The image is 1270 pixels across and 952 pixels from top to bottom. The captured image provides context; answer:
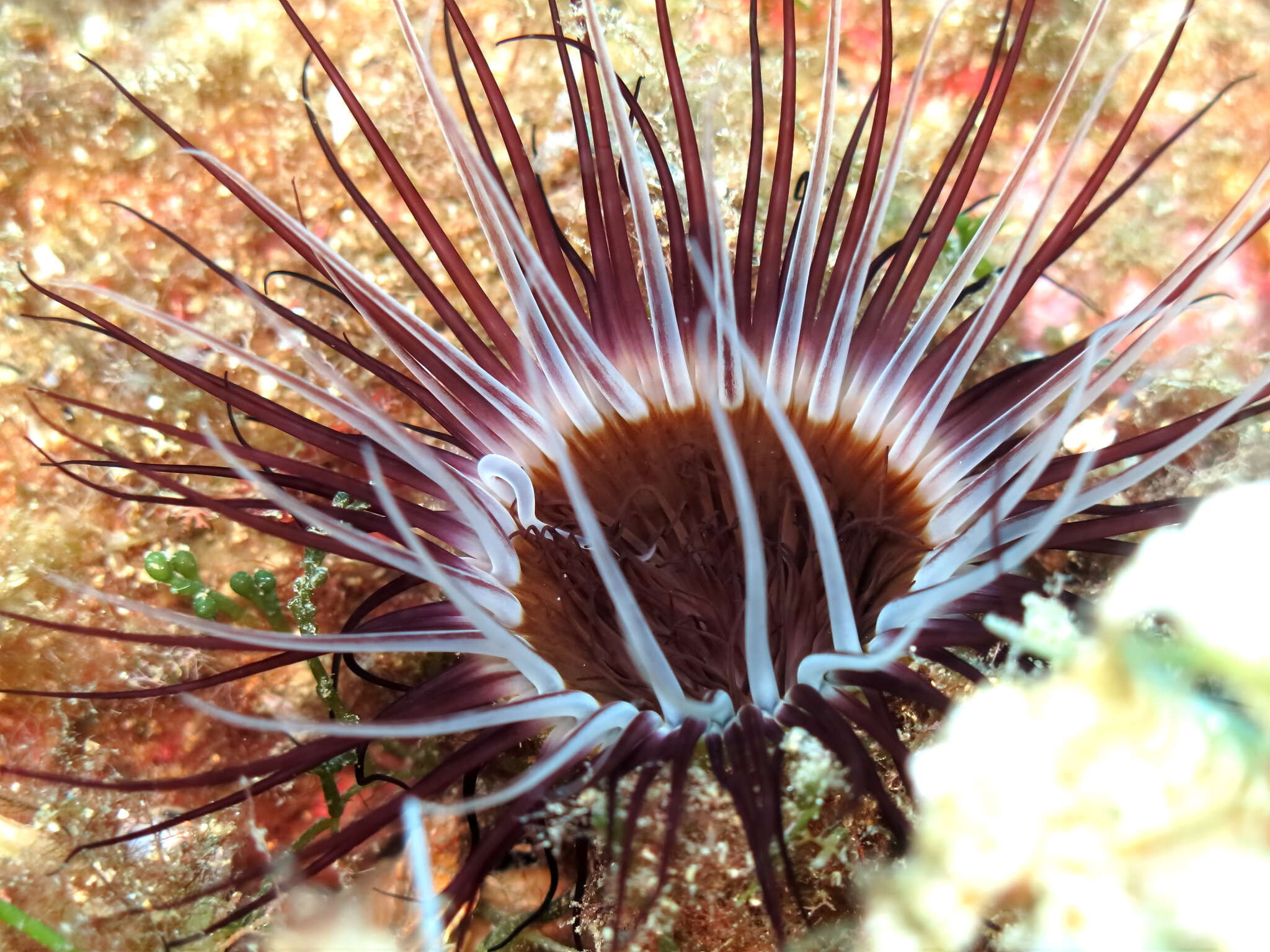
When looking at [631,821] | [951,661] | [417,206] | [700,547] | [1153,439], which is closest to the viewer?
[631,821]

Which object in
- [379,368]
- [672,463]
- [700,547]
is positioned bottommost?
[700,547]

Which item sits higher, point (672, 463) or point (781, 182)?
point (781, 182)

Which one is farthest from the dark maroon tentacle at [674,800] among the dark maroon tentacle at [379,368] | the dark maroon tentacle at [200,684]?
the dark maroon tentacle at [379,368]

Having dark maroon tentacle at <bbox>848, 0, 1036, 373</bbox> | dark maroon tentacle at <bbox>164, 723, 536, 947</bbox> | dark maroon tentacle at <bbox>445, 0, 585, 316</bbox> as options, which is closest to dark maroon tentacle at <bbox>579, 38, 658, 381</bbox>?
dark maroon tentacle at <bbox>445, 0, 585, 316</bbox>

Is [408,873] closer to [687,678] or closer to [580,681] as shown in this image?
[580,681]

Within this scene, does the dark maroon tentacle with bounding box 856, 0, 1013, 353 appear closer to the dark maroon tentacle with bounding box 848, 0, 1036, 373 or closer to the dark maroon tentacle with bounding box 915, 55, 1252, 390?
the dark maroon tentacle with bounding box 848, 0, 1036, 373

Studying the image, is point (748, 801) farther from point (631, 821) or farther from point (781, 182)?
point (781, 182)

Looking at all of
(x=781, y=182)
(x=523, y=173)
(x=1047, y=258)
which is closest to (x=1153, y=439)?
(x=1047, y=258)

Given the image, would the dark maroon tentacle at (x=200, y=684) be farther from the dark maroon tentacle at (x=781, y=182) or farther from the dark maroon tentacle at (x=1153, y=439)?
the dark maroon tentacle at (x=1153, y=439)
